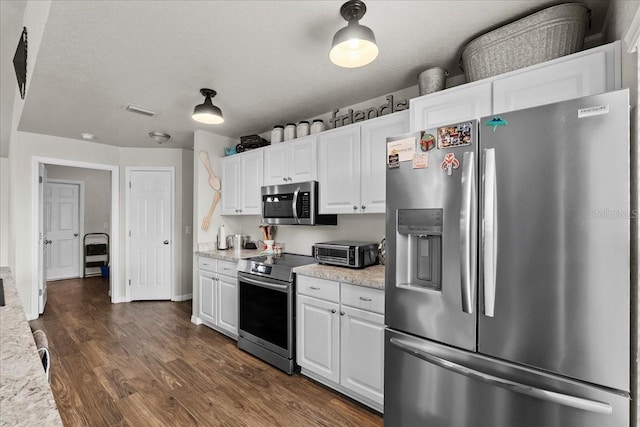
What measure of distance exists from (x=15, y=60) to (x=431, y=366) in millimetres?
4109

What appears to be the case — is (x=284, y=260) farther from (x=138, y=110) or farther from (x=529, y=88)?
(x=529, y=88)

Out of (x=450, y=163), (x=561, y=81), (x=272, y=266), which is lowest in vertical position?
(x=272, y=266)

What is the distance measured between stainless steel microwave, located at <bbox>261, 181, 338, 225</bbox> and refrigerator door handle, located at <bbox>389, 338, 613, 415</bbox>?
1.53 metres

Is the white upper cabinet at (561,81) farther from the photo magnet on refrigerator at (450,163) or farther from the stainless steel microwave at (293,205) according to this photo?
the stainless steel microwave at (293,205)

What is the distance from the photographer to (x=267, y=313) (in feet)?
8.94

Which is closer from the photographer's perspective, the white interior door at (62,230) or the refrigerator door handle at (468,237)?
the refrigerator door handle at (468,237)

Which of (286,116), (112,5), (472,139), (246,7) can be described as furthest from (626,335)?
(286,116)

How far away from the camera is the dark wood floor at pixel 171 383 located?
2.04 metres

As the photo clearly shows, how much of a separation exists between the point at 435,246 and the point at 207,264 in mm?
2852

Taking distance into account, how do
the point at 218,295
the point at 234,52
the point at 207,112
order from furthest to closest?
the point at 218,295, the point at 207,112, the point at 234,52

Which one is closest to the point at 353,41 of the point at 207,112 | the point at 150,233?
the point at 207,112

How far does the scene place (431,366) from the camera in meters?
1.49

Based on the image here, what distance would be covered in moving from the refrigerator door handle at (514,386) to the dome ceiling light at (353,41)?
154 centimetres

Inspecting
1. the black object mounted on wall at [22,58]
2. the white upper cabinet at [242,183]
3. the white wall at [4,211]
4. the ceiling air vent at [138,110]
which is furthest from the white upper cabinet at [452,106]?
the white wall at [4,211]
